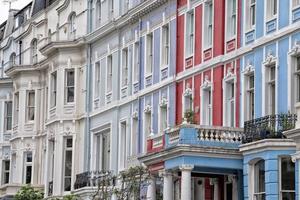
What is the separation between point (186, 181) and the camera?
1625 inches

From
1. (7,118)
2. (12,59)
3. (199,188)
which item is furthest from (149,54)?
(7,118)

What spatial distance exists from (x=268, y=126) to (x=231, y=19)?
7.17 m

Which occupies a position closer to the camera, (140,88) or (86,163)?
(140,88)

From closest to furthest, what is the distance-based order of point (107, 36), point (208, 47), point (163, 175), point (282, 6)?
point (282, 6) < point (163, 175) < point (208, 47) < point (107, 36)

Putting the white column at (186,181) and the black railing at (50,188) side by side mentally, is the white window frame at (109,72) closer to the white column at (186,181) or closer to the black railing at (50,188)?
the black railing at (50,188)

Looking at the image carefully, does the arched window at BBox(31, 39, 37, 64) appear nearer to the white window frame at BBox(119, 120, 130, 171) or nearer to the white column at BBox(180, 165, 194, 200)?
the white window frame at BBox(119, 120, 130, 171)

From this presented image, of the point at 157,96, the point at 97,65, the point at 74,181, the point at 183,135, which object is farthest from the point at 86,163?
the point at 183,135

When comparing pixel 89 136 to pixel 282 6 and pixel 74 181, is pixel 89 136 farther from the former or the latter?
pixel 282 6

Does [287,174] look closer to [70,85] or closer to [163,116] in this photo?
[163,116]

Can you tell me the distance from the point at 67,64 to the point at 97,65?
238 centimetres

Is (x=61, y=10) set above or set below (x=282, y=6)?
above

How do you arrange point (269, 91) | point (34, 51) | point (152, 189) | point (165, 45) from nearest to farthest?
point (269, 91), point (152, 189), point (165, 45), point (34, 51)

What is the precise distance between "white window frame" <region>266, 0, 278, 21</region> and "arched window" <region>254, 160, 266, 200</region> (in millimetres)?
5595

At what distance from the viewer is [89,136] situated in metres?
59.5
